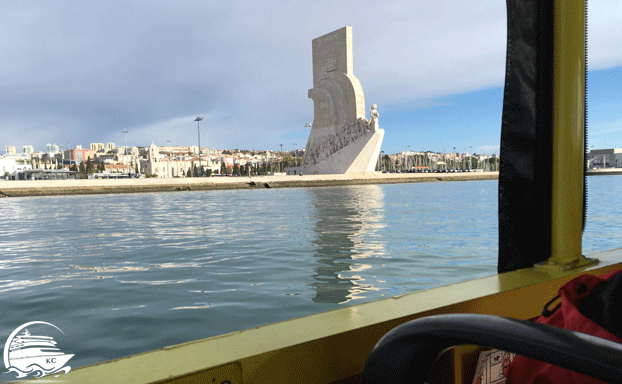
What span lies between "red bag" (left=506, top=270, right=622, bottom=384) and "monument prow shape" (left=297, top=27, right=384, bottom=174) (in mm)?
31479

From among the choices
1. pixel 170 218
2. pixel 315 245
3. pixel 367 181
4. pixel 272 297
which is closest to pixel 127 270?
pixel 272 297

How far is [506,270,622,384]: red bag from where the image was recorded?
2.68 feet

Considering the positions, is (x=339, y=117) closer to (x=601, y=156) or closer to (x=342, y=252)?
(x=601, y=156)

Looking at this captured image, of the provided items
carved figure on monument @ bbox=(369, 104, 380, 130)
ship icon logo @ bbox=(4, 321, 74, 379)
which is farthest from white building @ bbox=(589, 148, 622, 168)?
carved figure on monument @ bbox=(369, 104, 380, 130)

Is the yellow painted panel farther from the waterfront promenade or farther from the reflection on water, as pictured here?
the waterfront promenade

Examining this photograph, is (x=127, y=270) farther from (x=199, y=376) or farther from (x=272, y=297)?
(x=199, y=376)

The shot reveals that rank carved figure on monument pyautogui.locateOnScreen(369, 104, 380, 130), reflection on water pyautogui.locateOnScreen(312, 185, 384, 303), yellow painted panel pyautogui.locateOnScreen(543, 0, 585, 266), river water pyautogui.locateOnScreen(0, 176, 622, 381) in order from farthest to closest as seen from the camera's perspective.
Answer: carved figure on monument pyautogui.locateOnScreen(369, 104, 380, 130) < reflection on water pyautogui.locateOnScreen(312, 185, 384, 303) < river water pyautogui.locateOnScreen(0, 176, 622, 381) < yellow painted panel pyautogui.locateOnScreen(543, 0, 585, 266)

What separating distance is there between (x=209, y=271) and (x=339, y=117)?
31032 mm

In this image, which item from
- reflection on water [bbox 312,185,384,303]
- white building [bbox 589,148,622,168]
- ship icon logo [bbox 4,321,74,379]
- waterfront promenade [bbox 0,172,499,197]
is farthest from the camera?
waterfront promenade [bbox 0,172,499,197]

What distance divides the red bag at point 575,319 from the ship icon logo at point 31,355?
6.54 ft

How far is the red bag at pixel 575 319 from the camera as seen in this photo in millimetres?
815

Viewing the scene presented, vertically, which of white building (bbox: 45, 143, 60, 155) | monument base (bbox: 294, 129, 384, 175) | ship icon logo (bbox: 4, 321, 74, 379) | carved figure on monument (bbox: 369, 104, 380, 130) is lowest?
ship icon logo (bbox: 4, 321, 74, 379)

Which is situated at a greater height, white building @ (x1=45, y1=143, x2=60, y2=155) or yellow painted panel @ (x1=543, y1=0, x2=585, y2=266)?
white building @ (x1=45, y1=143, x2=60, y2=155)

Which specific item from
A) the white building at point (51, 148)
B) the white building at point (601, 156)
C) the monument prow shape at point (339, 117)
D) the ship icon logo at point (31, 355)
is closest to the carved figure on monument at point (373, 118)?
the monument prow shape at point (339, 117)
